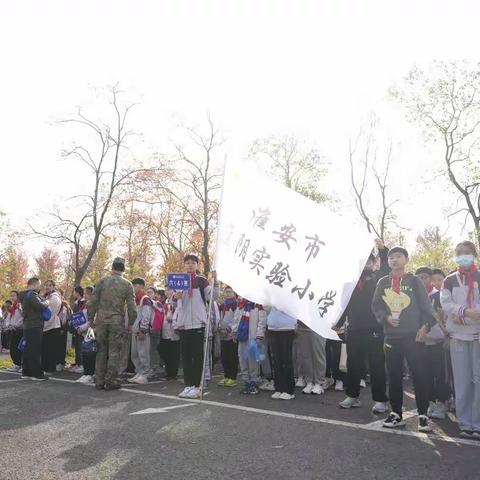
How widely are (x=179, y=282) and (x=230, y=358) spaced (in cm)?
250

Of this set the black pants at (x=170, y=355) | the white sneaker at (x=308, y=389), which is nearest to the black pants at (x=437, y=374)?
the white sneaker at (x=308, y=389)

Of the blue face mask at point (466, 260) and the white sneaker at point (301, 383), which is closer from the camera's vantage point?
the blue face mask at point (466, 260)

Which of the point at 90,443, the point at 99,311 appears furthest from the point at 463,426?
the point at 99,311

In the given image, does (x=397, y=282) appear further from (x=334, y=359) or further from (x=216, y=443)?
(x=334, y=359)

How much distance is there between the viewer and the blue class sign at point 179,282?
7676 mm

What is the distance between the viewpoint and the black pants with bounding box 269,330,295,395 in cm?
750

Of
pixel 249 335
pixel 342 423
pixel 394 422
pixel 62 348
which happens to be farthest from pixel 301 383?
pixel 62 348

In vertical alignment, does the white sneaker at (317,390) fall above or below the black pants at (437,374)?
below

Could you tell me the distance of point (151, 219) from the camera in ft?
120

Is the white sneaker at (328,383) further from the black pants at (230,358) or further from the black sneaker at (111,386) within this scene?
the black sneaker at (111,386)

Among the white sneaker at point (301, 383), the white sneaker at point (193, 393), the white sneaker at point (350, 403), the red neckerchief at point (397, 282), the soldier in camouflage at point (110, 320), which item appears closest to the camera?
the red neckerchief at point (397, 282)

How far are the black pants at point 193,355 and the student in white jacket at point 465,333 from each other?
142 inches

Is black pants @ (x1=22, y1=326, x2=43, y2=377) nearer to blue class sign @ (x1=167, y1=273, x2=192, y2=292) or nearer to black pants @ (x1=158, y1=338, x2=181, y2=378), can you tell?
black pants @ (x1=158, y1=338, x2=181, y2=378)

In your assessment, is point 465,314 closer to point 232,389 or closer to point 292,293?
point 292,293
